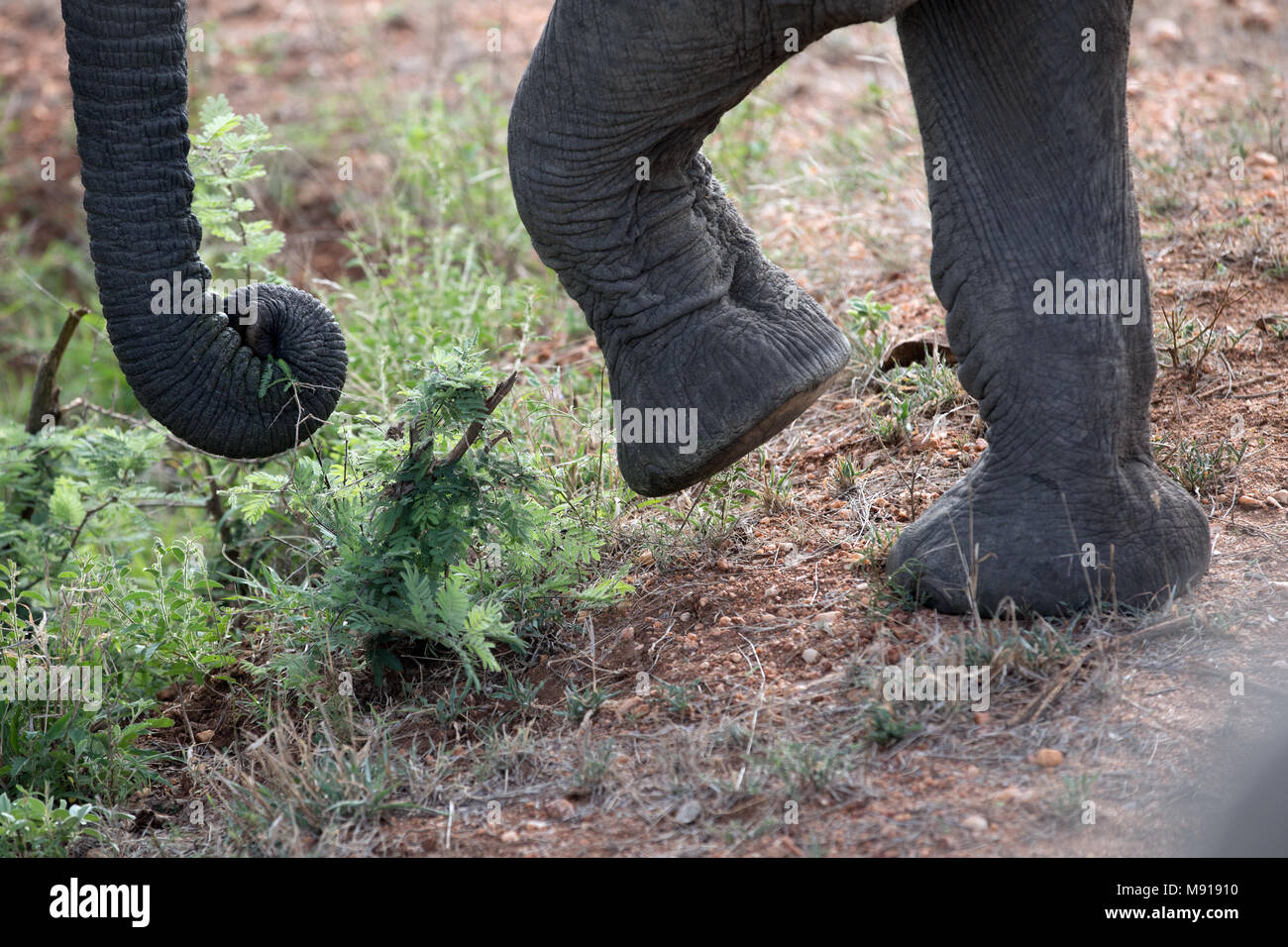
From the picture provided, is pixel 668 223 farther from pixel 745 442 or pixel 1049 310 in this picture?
pixel 1049 310

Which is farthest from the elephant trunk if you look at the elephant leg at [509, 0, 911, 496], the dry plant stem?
the dry plant stem

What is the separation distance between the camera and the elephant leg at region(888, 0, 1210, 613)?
107 inches

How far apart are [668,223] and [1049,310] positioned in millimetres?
783

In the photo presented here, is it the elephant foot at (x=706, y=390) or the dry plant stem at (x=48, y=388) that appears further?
the dry plant stem at (x=48, y=388)

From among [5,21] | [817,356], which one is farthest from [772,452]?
[5,21]

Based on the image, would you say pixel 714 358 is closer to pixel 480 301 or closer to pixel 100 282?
pixel 100 282

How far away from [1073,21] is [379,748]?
1985mm

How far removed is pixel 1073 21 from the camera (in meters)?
2.70

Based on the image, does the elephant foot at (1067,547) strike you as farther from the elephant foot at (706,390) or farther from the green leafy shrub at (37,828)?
the green leafy shrub at (37,828)

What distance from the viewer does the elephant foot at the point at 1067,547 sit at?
2.74 m

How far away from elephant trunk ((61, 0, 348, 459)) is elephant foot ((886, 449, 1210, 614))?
1.36 metres

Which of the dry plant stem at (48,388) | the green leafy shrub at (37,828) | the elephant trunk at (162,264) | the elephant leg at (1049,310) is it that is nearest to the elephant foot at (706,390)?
the elephant leg at (1049,310)

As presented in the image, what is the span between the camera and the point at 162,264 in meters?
2.63

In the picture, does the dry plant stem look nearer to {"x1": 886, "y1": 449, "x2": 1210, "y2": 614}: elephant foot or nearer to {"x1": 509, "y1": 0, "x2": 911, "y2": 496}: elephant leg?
{"x1": 509, "y1": 0, "x2": 911, "y2": 496}: elephant leg
